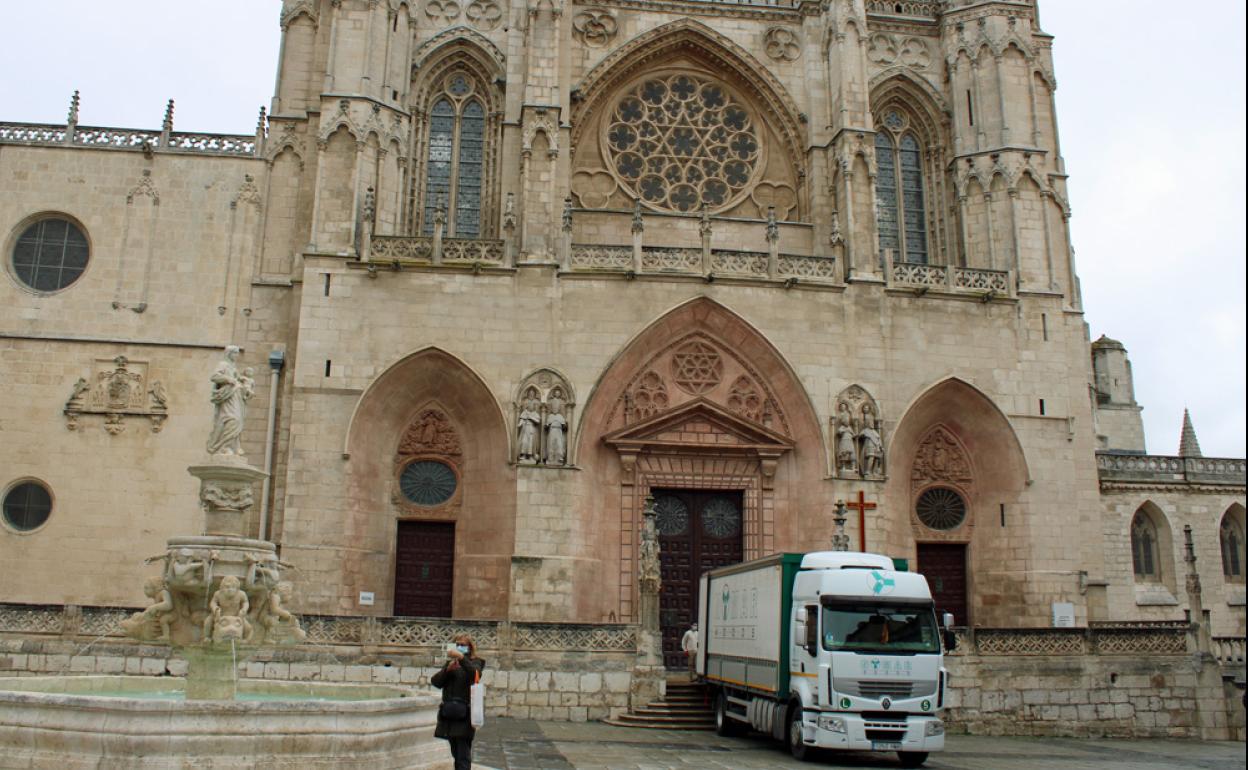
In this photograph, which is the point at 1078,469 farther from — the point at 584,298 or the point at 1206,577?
the point at 584,298

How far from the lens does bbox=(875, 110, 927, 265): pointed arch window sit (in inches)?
933

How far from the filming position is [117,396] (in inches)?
789

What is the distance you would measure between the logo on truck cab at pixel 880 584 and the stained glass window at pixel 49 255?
16.6 meters

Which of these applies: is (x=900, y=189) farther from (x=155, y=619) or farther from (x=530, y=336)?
(x=155, y=619)

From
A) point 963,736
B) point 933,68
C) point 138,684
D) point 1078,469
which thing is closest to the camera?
point 138,684

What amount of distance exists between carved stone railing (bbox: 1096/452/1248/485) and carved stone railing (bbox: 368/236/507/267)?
53.7 feet

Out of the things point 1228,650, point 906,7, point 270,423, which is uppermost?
point 906,7

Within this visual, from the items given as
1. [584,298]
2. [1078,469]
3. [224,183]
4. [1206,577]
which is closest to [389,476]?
[584,298]

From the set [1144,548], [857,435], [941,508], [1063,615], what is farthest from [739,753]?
[1144,548]

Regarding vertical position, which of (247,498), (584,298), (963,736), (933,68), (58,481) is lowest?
(963,736)

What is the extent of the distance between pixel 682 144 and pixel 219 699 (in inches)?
692

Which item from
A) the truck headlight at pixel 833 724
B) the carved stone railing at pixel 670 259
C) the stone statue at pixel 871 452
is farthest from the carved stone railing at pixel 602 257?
the truck headlight at pixel 833 724

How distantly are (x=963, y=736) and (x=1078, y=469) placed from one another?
8.33 meters

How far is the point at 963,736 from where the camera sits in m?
15.5
